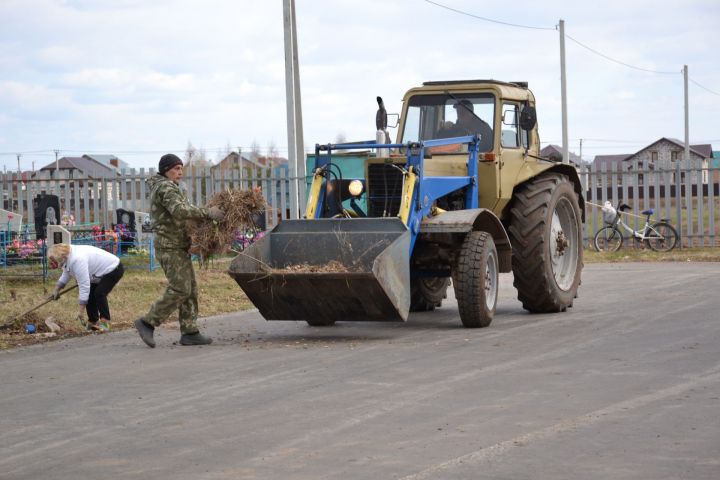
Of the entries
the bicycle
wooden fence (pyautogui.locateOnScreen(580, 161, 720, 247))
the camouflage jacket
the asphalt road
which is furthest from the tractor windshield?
wooden fence (pyautogui.locateOnScreen(580, 161, 720, 247))

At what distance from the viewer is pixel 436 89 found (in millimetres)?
15297

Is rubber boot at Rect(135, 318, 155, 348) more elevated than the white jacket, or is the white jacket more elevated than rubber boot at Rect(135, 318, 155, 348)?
the white jacket

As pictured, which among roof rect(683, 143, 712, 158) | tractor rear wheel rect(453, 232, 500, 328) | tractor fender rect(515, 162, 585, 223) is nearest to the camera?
tractor rear wheel rect(453, 232, 500, 328)

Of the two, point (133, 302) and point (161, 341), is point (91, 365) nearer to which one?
point (161, 341)

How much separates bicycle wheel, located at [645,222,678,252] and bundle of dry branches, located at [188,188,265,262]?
17899 mm

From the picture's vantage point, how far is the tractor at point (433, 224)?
1232 centimetres

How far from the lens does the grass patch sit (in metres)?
14.3

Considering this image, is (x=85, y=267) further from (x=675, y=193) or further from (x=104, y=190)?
(x=675, y=193)

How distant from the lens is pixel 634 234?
1127 inches

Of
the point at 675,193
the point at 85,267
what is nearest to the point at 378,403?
the point at 85,267

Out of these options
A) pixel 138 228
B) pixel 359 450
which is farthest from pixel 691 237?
pixel 359 450

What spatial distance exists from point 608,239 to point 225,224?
18.5 meters

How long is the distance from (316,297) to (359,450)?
5.45 metres

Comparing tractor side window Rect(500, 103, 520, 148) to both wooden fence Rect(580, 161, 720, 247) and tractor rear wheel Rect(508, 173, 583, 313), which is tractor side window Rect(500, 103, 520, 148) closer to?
tractor rear wheel Rect(508, 173, 583, 313)
